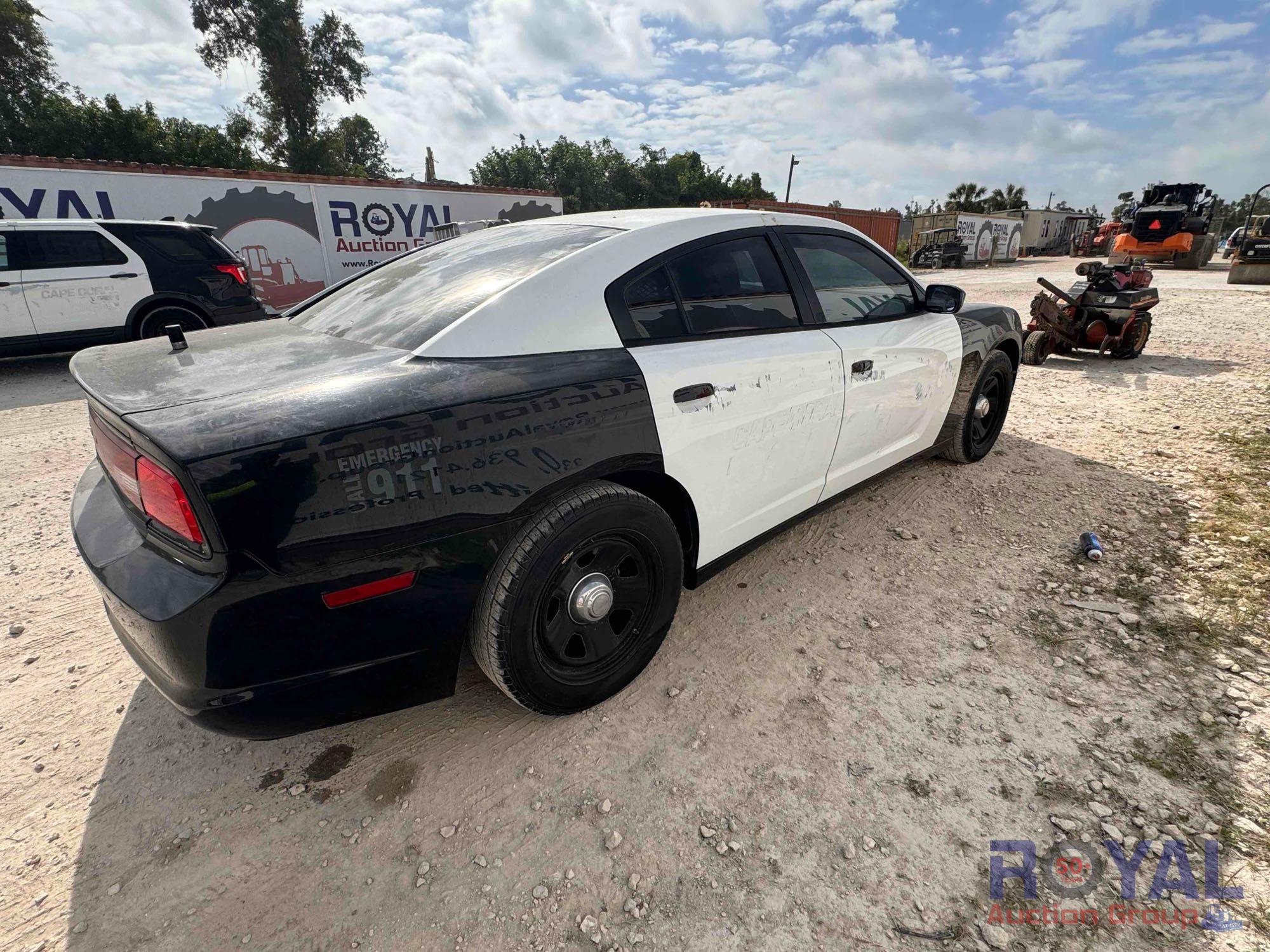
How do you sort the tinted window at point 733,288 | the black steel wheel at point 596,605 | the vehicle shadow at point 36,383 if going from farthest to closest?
the vehicle shadow at point 36,383
the tinted window at point 733,288
the black steel wheel at point 596,605

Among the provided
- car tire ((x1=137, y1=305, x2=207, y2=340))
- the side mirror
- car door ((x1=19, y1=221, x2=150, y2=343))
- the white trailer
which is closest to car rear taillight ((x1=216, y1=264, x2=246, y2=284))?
car tire ((x1=137, y1=305, x2=207, y2=340))

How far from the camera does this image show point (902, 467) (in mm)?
3336

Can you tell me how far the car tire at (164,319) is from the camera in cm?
699

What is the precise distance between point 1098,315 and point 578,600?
779 centimetres

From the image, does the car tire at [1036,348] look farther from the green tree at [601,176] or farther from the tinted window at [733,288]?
the green tree at [601,176]

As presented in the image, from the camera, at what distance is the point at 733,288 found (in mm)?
2330

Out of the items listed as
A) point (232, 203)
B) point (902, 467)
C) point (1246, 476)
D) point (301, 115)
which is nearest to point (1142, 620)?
point (902, 467)

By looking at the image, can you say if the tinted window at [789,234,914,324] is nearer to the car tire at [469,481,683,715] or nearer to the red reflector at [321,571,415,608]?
the car tire at [469,481,683,715]

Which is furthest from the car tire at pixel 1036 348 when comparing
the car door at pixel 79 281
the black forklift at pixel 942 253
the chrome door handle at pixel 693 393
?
the black forklift at pixel 942 253

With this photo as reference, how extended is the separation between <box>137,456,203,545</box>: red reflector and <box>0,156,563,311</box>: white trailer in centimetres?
1135

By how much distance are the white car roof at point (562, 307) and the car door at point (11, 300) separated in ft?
25.6

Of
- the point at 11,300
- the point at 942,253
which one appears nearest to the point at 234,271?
the point at 11,300

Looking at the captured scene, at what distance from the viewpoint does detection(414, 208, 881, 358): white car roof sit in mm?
1739

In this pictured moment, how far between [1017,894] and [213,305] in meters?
8.88
